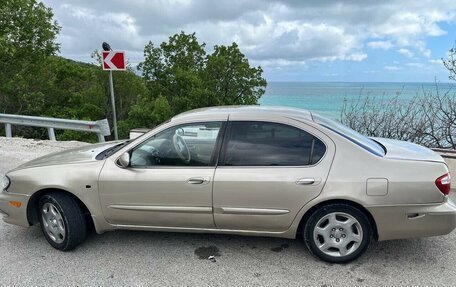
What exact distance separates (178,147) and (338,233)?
1756 millimetres

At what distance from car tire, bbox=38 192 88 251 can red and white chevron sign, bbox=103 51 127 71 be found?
4.29 metres

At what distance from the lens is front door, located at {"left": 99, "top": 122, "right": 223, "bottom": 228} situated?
340 centimetres

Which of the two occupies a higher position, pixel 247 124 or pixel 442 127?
pixel 247 124

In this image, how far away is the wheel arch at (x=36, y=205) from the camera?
144 inches

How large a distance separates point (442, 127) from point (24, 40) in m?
17.8

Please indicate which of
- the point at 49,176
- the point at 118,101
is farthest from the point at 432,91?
the point at 118,101

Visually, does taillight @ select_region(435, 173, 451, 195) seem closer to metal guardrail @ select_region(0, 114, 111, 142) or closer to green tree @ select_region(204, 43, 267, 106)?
metal guardrail @ select_region(0, 114, 111, 142)

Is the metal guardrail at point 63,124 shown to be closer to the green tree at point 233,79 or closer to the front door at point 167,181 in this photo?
the front door at point 167,181

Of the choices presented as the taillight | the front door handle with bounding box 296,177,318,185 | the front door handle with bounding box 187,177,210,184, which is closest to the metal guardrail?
the front door handle with bounding box 187,177,210,184

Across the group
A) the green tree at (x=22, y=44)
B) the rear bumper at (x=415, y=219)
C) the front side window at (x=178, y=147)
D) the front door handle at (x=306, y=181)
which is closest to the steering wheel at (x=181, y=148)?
the front side window at (x=178, y=147)

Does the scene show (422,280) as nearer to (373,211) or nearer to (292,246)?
(373,211)

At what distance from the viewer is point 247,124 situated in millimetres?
3479

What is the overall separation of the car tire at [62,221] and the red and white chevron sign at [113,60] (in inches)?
169

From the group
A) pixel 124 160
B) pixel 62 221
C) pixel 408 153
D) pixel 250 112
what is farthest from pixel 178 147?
pixel 408 153
